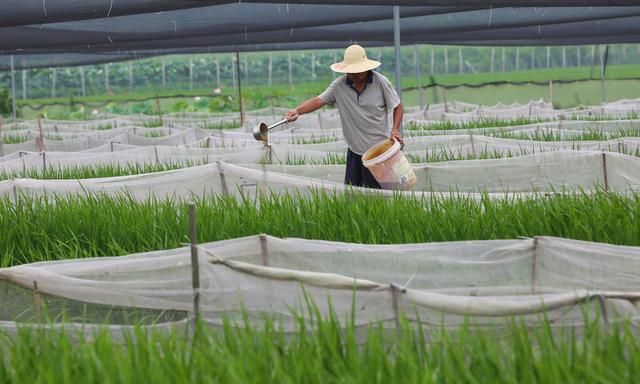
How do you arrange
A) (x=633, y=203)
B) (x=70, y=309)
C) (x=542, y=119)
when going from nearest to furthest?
(x=70, y=309), (x=633, y=203), (x=542, y=119)

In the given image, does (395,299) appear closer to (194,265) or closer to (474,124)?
(194,265)

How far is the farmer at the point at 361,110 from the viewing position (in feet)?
15.7

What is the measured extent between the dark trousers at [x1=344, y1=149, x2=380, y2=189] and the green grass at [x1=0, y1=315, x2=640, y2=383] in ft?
8.61

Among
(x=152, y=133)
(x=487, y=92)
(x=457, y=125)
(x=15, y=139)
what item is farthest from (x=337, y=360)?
(x=487, y=92)

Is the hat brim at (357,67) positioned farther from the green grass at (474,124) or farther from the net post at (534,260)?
the green grass at (474,124)

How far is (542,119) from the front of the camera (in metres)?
9.84

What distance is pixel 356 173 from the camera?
484 centimetres

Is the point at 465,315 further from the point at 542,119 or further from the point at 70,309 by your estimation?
the point at 542,119

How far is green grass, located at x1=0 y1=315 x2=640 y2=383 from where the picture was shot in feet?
5.90

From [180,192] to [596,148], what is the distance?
255cm

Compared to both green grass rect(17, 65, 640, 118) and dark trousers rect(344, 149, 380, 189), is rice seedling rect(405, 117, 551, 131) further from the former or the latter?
green grass rect(17, 65, 640, 118)

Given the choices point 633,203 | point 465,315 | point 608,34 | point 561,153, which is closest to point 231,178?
point 561,153

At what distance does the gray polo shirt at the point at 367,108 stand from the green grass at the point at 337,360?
269 centimetres

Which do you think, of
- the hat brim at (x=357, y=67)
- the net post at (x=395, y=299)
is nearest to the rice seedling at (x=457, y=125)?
the hat brim at (x=357, y=67)
